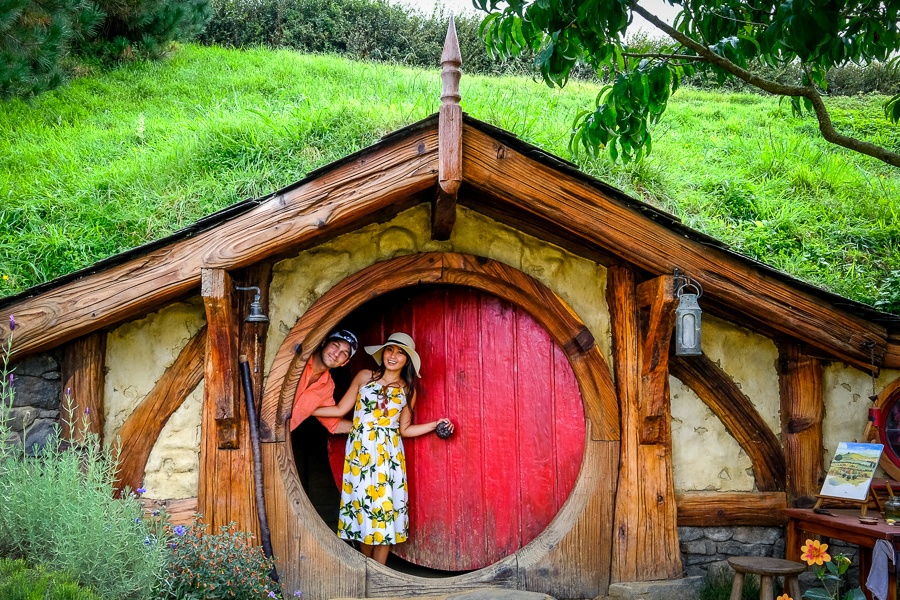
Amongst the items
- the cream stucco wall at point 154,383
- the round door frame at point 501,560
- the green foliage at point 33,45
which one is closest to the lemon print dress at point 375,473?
the round door frame at point 501,560

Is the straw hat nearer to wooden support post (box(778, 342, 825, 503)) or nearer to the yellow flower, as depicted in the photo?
wooden support post (box(778, 342, 825, 503))

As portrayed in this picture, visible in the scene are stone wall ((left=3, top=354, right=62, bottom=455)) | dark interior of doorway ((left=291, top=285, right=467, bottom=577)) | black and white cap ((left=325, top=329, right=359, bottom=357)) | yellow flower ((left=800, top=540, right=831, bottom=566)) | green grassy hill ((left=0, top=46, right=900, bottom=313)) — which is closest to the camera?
yellow flower ((left=800, top=540, right=831, bottom=566))

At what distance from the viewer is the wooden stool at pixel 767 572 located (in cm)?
399

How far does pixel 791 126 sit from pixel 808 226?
14.1ft

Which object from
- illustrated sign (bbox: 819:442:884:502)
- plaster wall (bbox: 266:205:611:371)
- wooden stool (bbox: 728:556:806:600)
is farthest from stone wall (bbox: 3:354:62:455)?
illustrated sign (bbox: 819:442:884:502)

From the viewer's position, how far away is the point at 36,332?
13.1 feet

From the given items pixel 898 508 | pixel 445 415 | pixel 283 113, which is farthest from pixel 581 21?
pixel 283 113

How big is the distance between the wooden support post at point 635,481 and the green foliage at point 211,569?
2091mm

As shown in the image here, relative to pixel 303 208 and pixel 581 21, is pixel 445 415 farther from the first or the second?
pixel 581 21

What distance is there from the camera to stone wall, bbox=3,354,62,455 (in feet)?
13.5

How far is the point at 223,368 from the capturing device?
4246mm

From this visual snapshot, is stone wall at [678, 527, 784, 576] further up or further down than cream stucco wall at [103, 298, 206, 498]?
further down

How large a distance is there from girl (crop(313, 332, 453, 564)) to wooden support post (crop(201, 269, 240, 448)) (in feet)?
2.71

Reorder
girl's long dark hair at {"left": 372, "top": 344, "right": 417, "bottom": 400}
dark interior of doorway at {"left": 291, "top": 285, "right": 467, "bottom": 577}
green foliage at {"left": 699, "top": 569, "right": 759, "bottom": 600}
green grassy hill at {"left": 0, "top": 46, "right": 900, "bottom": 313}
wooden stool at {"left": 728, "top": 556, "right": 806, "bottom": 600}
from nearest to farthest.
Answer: wooden stool at {"left": 728, "top": 556, "right": 806, "bottom": 600}
green foliage at {"left": 699, "top": 569, "right": 759, "bottom": 600}
girl's long dark hair at {"left": 372, "top": 344, "right": 417, "bottom": 400}
dark interior of doorway at {"left": 291, "top": 285, "right": 467, "bottom": 577}
green grassy hill at {"left": 0, "top": 46, "right": 900, "bottom": 313}
